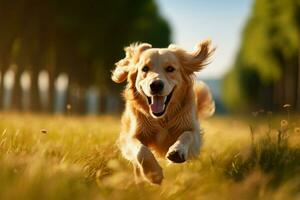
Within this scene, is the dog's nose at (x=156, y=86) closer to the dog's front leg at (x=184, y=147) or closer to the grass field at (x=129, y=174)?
the dog's front leg at (x=184, y=147)

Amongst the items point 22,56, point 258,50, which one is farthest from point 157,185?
point 258,50

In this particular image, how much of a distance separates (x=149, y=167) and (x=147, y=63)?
1569 millimetres

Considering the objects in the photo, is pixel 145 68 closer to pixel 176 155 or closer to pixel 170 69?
pixel 170 69

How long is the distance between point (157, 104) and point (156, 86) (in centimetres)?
31

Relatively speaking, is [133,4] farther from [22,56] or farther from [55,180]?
[55,180]

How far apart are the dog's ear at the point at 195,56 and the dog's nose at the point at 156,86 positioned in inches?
40.9

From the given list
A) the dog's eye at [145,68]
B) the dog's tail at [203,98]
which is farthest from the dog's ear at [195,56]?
the dog's tail at [203,98]

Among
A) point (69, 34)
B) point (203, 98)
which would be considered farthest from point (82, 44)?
point (203, 98)

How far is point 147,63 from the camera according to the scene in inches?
280

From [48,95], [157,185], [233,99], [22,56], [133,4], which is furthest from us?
[233,99]

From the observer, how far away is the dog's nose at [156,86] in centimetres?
663

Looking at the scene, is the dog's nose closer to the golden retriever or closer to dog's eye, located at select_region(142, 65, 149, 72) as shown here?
the golden retriever

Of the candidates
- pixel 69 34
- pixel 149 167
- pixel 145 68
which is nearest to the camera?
pixel 149 167

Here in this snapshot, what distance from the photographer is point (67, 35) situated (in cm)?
3434
